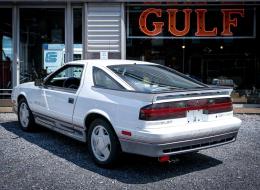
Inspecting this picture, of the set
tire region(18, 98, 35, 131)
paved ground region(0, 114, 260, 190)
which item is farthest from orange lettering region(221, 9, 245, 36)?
tire region(18, 98, 35, 131)

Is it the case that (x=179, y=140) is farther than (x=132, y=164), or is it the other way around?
(x=132, y=164)

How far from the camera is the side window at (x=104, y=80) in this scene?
19.6ft

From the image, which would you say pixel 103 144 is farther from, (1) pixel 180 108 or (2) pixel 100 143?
(1) pixel 180 108

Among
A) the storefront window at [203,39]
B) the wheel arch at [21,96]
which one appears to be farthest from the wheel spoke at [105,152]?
the storefront window at [203,39]

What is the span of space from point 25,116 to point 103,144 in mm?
2773

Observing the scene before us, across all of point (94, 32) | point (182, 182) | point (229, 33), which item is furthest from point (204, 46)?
point (182, 182)

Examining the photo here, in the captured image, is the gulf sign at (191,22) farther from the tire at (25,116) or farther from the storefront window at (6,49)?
the tire at (25,116)

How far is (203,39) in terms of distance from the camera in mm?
12000

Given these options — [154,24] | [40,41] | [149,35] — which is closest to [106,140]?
[149,35]

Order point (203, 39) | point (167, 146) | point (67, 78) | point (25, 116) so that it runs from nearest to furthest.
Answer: point (167, 146), point (67, 78), point (25, 116), point (203, 39)

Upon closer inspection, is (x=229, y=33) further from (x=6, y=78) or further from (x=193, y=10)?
(x=6, y=78)

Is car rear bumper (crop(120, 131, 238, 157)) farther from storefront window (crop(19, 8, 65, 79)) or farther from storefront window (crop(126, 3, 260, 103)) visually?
storefront window (crop(19, 8, 65, 79))

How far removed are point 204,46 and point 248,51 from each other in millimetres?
1264

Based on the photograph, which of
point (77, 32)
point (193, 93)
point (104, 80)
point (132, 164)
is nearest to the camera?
point (193, 93)
